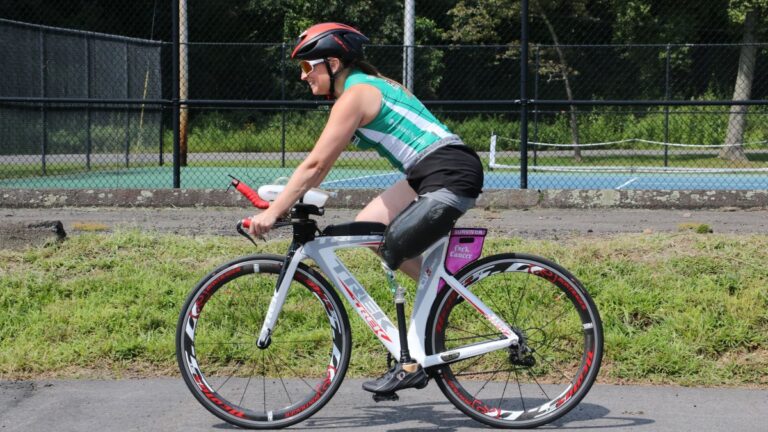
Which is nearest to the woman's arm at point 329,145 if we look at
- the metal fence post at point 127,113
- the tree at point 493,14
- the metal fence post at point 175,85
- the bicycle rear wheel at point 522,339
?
the bicycle rear wheel at point 522,339

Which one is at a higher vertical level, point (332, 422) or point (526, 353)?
point (526, 353)

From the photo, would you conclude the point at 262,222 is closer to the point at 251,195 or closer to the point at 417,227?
the point at 251,195

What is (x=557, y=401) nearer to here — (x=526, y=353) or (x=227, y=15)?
(x=526, y=353)

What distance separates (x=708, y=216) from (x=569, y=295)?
6572mm

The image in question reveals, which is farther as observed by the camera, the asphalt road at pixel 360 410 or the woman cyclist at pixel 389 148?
the asphalt road at pixel 360 410

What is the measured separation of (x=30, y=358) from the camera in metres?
5.96

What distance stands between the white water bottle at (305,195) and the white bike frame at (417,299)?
17 centimetres

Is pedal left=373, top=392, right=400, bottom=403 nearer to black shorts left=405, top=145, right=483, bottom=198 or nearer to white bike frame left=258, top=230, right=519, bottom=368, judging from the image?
white bike frame left=258, top=230, right=519, bottom=368

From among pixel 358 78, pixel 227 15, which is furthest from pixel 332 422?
pixel 227 15

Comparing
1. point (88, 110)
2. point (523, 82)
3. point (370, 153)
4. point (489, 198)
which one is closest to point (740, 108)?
point (370, 153)

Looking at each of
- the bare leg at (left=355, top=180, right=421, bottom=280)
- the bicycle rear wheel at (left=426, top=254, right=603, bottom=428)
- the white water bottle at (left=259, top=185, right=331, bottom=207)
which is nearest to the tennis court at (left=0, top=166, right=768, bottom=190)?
the bicycle rear wheel at (left=426, top=254, right=603, bottom=428)

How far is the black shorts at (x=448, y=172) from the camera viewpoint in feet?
15.5

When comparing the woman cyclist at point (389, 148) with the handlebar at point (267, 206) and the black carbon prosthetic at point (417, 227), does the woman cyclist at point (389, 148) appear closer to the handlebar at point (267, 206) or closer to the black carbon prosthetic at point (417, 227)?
the black carbon prosthetic at point (417, 227)

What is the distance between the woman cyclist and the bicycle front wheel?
280 mm
